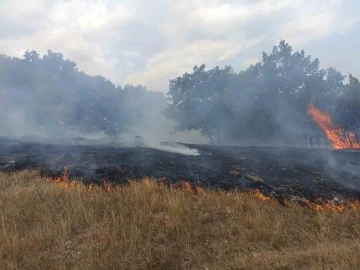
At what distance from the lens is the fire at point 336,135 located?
23609mm

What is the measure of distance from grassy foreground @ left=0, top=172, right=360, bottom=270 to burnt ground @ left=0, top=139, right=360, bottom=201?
55.6 inches

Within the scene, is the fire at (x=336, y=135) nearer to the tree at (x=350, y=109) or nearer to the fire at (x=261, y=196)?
the tree at (x=350, y=109)

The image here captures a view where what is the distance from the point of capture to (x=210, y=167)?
11.1m

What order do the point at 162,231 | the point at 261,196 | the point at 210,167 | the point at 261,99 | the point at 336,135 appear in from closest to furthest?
the point at 162,231
the point at 261,196
the point at 210,167
the point at 336,135
the point at 261,99

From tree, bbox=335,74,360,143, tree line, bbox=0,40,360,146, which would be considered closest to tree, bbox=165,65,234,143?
tree line, bbox=0,40,360,146

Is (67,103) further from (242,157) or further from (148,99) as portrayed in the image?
(242,157)

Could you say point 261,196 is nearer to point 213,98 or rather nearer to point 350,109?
point 350,109

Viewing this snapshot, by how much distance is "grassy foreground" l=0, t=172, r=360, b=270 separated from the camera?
536 cm

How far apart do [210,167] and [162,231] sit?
497 centimetres

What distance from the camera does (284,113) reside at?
92.6ft

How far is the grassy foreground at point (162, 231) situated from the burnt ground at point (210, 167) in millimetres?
1412

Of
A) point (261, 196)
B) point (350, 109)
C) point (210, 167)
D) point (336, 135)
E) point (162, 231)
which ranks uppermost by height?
point (350, 109)

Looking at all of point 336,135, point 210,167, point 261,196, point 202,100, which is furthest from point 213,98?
point 261,196

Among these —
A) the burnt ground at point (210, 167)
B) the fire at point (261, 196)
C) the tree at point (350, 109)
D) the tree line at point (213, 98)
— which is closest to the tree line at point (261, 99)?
the tree line at point (213, 98)
